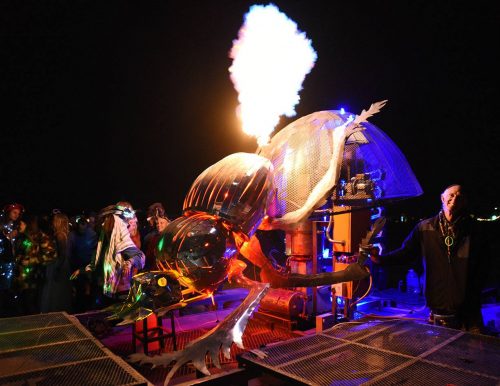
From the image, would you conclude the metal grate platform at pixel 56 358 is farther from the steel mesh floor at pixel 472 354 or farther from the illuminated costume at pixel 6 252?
the illuminated costume at pixel 6 252

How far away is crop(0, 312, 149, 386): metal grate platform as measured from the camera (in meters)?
2.49

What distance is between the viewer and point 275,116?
17.7 ft

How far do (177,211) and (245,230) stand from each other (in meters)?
14.6

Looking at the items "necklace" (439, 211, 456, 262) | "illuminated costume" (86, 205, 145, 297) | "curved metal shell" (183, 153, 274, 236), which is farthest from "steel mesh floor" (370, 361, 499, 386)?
"illuminated costume" (86, 205, 145, 297)

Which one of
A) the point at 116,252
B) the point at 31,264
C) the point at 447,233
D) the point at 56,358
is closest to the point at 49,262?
the point at 31,264

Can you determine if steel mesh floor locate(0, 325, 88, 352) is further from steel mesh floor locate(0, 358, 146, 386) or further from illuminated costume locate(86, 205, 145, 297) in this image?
illuminated costume locate(86, 205, 145, 297)

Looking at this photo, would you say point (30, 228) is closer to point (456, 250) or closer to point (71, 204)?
point (456, 250)

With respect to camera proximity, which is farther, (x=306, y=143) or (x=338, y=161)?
(x=306, y=143)

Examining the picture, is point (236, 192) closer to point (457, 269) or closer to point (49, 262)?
point (457, 269)

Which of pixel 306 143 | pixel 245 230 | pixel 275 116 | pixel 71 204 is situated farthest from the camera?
pixel 71 204

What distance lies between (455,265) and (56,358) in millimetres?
3699

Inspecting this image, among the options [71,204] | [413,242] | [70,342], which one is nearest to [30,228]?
[70,342]

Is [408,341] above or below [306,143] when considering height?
below

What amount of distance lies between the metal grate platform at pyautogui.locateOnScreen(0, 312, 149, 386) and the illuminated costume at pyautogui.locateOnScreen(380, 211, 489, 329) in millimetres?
3092
